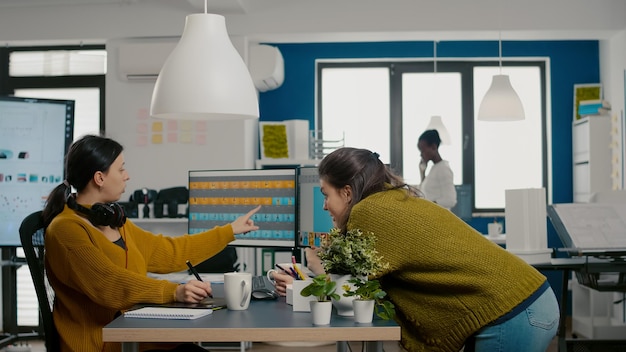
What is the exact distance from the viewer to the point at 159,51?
19.0ft

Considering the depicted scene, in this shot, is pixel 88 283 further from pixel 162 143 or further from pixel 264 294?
pixel 162 143

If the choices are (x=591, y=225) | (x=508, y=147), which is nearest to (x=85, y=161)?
(x=591, y=225)

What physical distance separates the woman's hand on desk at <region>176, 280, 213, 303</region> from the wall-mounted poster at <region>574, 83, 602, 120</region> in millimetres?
5647

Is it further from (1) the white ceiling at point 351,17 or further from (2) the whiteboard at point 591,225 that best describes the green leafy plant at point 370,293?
(1) the white ceiling at point 351,17

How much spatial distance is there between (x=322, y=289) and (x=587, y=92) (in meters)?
5.81

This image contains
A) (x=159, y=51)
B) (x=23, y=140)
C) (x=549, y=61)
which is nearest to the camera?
(x=23, y=140)

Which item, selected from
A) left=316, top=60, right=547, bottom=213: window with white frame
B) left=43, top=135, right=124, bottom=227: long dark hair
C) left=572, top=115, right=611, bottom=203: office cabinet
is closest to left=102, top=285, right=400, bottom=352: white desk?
left=43, top=135, right=124, bottom=227: long dark hair

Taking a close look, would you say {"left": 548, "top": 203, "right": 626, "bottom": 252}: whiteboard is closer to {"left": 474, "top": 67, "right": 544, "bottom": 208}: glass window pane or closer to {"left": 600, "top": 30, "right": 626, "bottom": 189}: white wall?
{"left": 600, "top": 30, "right": 626, "bottom": 189}: white wall

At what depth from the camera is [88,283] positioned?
87.4 inches

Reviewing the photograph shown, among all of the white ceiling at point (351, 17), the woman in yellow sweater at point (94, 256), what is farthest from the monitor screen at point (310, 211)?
the white ceiling at point (351, 17)

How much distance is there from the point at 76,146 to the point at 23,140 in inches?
88.0

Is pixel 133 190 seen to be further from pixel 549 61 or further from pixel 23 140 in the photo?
pixel 549 61

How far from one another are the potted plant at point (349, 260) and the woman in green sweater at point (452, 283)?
0.13 feet

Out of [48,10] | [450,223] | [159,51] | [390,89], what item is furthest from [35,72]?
[450,223]
